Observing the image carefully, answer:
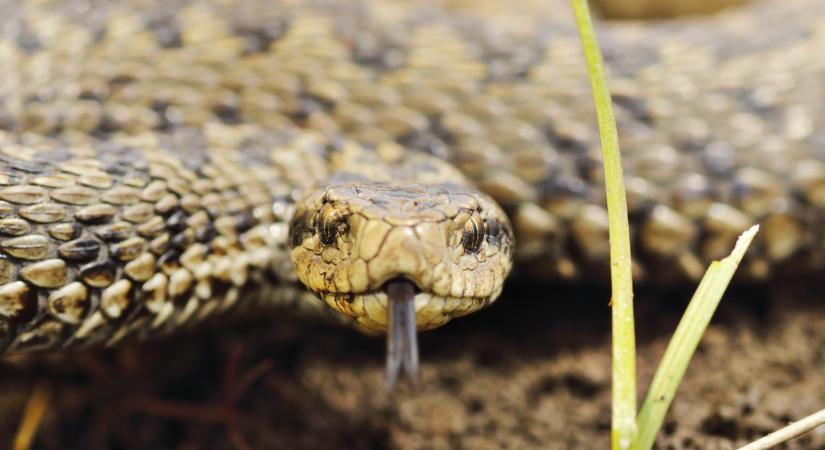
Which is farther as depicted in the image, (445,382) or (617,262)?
(445,382)

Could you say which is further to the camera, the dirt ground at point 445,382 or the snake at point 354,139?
the dirt ground at point 445,382

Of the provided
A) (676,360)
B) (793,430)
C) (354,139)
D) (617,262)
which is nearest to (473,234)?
(617,262)

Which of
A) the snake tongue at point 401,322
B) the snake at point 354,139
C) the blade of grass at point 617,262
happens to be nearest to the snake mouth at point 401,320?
the snake tongue at point 401,322

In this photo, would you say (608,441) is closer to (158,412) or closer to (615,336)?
(615,336)

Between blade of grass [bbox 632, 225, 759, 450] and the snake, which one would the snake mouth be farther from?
blade of grass [bbox 632, 225, 759, 450]

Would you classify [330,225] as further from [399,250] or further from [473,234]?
[473,234]

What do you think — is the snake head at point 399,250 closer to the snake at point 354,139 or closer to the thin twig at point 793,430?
the snake at point 354,139

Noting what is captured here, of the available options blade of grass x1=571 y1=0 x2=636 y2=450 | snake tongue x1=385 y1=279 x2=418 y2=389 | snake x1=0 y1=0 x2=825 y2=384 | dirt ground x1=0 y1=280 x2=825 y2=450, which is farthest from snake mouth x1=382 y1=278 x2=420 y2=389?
dirt ground x1=0 y1=280 x2=825 y2=450
